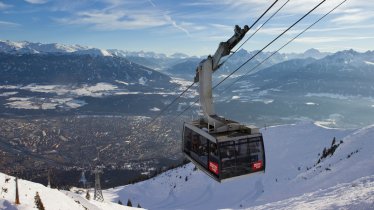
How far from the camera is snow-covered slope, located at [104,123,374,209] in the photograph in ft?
103

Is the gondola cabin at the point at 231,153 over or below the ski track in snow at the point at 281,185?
over

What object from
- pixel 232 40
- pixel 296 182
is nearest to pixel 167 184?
pixel 296 182

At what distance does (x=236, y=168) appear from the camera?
66.1 ft

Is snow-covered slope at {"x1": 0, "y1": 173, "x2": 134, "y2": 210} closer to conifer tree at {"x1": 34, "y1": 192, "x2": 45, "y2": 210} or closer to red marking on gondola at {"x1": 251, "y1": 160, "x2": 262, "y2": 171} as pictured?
conifer tree at {"x1": 34, "y1": 192, "x2": 45, "y2": 210}

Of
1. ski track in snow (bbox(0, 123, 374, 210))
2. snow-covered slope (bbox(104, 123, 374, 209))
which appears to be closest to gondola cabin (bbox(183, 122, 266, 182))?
ski track in snow (bbox(0, 123, 374, 210))

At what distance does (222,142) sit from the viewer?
63.6ft

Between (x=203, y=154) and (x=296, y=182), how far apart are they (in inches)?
1111

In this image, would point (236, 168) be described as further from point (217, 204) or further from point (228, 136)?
point (217, 204)

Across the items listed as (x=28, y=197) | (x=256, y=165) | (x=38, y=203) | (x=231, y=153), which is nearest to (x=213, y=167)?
(x=231, y=153)

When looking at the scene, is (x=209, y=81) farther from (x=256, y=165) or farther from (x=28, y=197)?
(x=28, y=197)

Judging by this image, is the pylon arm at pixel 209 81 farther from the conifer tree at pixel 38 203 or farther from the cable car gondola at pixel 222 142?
the conifer tree at pixel 38 203

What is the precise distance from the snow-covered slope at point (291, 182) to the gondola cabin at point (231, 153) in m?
7.31

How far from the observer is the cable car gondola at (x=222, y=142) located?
19594 mm

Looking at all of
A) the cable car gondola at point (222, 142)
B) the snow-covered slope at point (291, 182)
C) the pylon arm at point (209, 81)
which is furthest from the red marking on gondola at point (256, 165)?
the snow-covered slope at point (291, 182)
